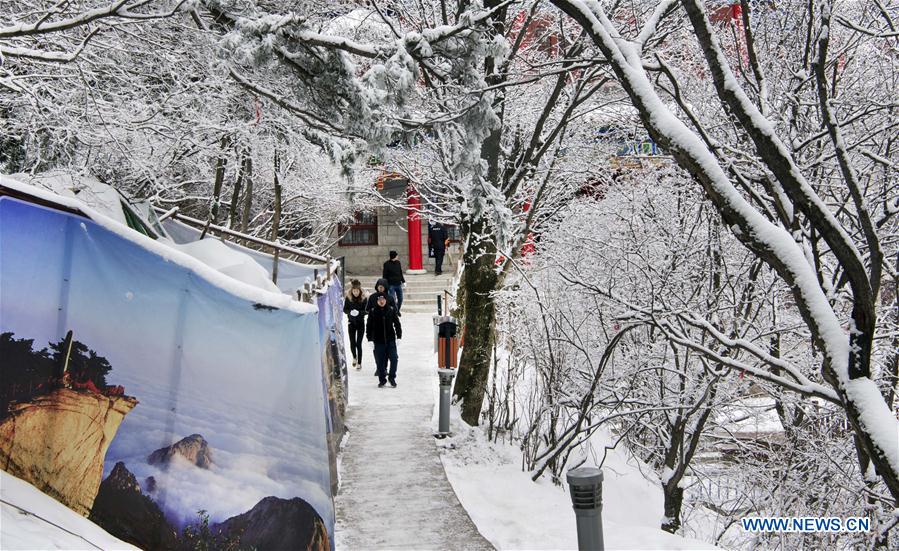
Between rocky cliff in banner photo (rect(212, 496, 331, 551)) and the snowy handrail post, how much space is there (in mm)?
1771

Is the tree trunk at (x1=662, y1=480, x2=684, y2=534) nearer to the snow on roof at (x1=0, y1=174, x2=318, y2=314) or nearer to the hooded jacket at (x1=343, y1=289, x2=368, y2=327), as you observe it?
the snow on roof at (x1=0, y1=174, x2=318, y2=314)

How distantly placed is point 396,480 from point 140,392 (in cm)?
498

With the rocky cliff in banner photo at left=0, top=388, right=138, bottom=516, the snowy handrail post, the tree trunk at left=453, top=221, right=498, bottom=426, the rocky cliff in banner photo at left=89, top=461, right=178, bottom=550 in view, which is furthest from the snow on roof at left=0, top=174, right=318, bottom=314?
the tree trunk at left=453, top=221, right=498, bottom=426

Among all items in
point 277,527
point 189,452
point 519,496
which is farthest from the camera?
point 519,496

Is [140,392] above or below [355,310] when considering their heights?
below

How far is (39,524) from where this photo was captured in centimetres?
367

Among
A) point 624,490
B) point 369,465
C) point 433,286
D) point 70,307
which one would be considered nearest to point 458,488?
point 369,465

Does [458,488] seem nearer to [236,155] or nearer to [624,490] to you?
[624,490]

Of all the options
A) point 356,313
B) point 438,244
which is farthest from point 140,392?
point 438,244

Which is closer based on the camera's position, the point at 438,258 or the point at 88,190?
the point at 88,190

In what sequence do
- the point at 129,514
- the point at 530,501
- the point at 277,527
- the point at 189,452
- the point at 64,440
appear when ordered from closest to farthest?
1. the point at 64,440
2. the point at 129,514
3. the point at 189,452
4. the point at 277,527
5. the point at 530,501

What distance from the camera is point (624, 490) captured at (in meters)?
11.1

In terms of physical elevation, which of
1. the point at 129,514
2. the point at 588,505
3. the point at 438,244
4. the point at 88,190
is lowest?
the point at 588,505

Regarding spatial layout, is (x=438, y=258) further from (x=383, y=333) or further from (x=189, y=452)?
(x=189, y=452)
